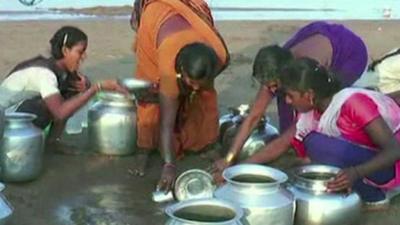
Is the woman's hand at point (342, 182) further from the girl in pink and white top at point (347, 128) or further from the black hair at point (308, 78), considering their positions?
the black hair at point (308, 78)

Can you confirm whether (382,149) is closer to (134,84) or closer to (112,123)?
(134,84)

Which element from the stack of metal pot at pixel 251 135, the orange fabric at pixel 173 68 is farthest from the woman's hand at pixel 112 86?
the stack of metal pot at pixel 251 135

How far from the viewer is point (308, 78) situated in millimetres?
4316

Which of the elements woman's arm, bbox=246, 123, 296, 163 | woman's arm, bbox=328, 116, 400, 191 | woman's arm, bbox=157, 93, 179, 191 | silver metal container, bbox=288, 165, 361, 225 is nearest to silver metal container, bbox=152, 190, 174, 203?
woman's arm, bbox=157, 93, 179, 191

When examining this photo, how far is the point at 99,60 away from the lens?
32.4 feet

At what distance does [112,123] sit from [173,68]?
0.78 meters

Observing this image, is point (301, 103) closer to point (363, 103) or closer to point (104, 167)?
point (363, 103)

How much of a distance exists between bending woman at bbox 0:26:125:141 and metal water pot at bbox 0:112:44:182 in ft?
1.24

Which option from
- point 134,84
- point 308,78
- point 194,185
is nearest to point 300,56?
point 308,78

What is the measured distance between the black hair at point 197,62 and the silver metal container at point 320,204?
2.68 ft

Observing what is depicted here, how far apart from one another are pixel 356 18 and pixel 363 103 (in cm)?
1378

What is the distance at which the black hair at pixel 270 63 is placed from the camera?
182 inches

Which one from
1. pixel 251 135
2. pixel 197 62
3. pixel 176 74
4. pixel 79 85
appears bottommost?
pixel 251 135

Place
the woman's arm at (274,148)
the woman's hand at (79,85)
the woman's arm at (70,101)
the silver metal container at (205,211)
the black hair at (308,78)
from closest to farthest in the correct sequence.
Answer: the silver metal container at (205,211) < the black hair at (308,78) < the woman's arm at (274,148) < the woman's arm at (70,101) < the woman's hand at (79,85)
